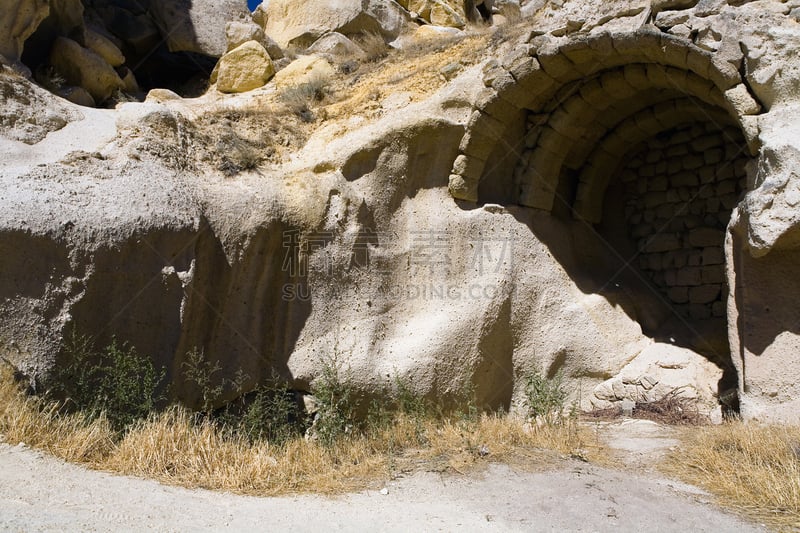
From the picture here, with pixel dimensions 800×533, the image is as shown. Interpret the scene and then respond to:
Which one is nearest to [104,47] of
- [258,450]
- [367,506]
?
[258,450]

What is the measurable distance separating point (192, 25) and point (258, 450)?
25.5 ft

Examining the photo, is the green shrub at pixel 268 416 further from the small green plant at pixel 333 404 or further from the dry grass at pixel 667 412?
the dry grass at pixel 667 412

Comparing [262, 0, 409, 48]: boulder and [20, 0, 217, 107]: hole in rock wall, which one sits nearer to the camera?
[20, 0, 217, 107]: hole in rock wall

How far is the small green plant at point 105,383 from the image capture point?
4801 millimetres

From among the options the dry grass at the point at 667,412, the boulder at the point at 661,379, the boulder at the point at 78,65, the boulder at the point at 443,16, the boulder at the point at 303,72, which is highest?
the boulder at the point at 443,16

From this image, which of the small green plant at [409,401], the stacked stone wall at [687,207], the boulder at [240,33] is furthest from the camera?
the boulder at [240,33]

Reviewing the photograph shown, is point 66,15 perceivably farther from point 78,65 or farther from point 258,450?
point 258,450

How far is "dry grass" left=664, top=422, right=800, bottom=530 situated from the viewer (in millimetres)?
3805

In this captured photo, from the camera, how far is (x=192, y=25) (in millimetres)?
10406

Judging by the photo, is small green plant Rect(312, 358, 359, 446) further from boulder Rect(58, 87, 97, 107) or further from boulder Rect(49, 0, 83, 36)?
boulder Rect(49, 0, 83, 36)

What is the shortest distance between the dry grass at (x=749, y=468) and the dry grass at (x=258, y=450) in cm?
71

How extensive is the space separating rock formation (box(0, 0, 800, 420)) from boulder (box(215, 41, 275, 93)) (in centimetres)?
58

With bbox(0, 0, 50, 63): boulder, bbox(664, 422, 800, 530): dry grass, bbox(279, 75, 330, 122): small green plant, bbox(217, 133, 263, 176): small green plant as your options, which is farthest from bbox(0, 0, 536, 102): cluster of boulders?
bbox(664, 422, 800, 530): dry grass

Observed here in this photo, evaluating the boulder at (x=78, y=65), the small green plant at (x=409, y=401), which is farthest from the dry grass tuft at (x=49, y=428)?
the boulder at (x=78, y=65)
